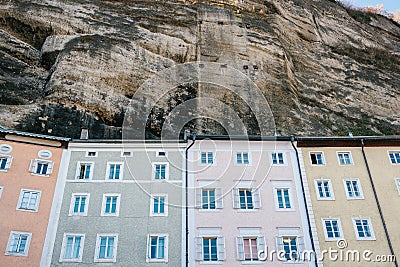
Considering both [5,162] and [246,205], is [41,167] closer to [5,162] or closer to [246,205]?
[5,162]

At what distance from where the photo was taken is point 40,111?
28.9 metres

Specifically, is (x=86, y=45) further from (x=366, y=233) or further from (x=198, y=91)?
(x=366, y=233)

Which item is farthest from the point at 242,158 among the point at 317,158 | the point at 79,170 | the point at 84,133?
the point at 84,133

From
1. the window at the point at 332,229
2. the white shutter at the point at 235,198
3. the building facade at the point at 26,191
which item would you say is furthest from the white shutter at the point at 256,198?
the building facade at the point at 26,191

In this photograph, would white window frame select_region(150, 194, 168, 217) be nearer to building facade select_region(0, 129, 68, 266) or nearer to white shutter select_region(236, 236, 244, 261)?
white shutter select_region(236, 236, 244, 261)

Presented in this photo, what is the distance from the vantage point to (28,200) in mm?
22438

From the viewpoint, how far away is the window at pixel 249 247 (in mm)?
21922

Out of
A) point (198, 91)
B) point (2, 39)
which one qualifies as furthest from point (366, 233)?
point (2, 39)

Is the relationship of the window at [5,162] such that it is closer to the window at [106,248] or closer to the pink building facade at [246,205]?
the window at [106,248]

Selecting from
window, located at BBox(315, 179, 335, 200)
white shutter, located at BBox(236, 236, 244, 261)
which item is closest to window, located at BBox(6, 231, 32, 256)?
white shutter, located at BBox(236, 236, 244, 261)

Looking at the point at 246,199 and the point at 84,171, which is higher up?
the point at 84,171

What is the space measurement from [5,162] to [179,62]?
65.2 ft

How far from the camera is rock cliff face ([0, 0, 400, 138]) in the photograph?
102ft

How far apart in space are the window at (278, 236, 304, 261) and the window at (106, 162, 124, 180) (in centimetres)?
922
